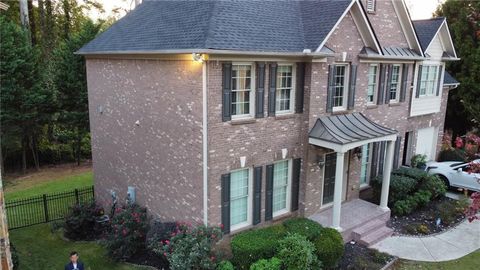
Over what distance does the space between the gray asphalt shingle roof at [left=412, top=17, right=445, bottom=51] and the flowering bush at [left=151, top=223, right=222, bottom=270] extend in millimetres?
15174

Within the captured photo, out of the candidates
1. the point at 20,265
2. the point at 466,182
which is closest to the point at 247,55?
the point at 20,265

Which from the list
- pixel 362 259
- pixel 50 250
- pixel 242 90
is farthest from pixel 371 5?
pixel 50 250

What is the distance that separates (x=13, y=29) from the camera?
2233 cm

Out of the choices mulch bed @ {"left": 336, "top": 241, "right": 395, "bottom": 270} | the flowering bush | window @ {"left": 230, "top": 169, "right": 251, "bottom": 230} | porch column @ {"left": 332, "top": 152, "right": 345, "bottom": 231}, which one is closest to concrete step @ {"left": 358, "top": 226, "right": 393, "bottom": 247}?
mulch bed @ {"left": 336, "top": 241, "right": 395, "bottom": 270}

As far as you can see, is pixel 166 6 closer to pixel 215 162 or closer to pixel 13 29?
pixel 215 162

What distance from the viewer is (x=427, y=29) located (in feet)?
67.1

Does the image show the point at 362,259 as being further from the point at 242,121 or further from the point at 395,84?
the point at 395,84

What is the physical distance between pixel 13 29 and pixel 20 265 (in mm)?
15619

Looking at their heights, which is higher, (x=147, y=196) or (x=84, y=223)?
(x=147, y=196)

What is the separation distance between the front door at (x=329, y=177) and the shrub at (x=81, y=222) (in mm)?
9487

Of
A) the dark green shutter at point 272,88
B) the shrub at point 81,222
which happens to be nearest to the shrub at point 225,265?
the dark green shutter at point 272,88

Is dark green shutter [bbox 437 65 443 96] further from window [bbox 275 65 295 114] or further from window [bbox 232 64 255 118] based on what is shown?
window [bbox 232 64 255 118]

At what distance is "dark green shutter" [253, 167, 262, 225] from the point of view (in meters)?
12.7

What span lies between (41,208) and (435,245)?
57.6 ft
